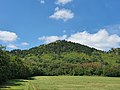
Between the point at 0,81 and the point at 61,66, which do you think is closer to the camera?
the point at 0,81

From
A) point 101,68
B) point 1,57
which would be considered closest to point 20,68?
point 1,57

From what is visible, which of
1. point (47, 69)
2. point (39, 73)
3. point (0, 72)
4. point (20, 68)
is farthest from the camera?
point (47, 69)

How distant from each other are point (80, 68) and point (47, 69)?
19.5 meters

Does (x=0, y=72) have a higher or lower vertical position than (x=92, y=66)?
lower

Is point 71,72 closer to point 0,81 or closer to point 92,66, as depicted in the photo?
point 92,66

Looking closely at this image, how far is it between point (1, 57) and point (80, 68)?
109692 millimetres

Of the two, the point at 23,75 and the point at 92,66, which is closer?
the point at 23,75

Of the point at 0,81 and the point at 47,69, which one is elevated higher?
the point at 47,69

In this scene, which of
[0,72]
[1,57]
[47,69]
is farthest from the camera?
[47,69]

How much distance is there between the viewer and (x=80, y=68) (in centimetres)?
18500

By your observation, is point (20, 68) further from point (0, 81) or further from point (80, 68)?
point (80, 68)

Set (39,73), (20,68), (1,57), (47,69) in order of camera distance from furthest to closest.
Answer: (47,69) → (39,73) → (20,68) → (1,57)

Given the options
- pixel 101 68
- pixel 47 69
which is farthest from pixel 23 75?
pixel 101 68

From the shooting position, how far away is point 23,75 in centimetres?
12250
